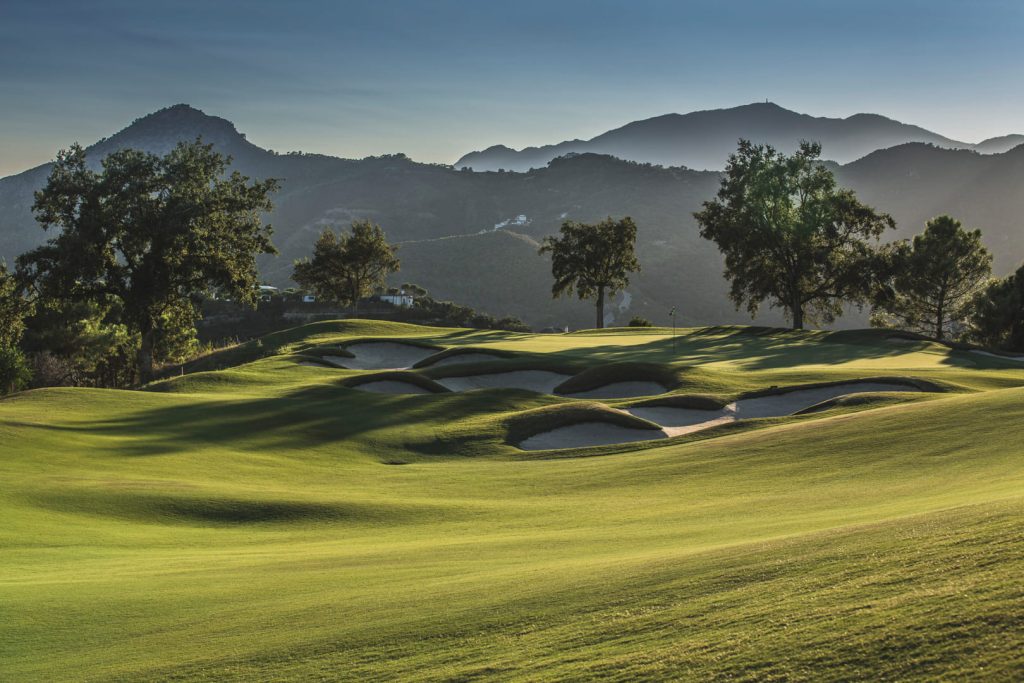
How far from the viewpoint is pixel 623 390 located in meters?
37.2

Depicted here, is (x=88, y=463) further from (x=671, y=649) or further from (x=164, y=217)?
(x=164, y=217)

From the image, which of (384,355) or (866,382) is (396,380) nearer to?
(384,355)

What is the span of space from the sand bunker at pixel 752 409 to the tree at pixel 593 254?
4975 cm

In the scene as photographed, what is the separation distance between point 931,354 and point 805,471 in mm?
40379

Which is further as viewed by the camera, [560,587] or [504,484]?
[504,484]

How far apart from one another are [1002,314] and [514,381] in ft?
164

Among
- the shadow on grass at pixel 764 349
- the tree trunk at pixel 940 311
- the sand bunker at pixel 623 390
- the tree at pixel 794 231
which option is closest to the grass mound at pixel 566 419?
the sand bunker at pixel 623 390

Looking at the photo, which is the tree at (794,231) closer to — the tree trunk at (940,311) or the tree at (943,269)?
the tree at (943,269)

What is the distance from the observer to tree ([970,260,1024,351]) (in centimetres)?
7150

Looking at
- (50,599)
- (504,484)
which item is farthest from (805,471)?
(50,599)

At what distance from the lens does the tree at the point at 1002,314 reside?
71.5 m

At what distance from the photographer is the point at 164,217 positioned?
46969 mm

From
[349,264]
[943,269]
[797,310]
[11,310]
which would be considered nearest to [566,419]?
[11,310]

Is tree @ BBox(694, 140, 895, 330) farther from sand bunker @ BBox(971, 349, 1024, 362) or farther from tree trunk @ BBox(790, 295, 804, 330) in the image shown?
sand bunker @ BBox(971, 349, 1024, 362)
